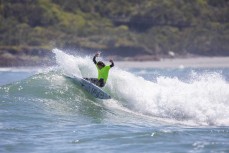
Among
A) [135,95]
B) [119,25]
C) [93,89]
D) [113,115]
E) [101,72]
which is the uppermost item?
[119,25]

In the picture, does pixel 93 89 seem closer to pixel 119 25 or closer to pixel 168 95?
pixel 168 95

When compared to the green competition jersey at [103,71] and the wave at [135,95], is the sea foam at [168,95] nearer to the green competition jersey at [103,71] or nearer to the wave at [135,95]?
the wave at [135,95]

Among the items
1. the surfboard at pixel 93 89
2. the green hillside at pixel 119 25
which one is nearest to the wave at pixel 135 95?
the surfboard at pixel 93 89

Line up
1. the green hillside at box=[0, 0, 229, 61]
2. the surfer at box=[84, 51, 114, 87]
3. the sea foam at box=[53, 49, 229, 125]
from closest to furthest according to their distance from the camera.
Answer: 1. the sea foam at box=[53, 49, 229, 125]
2. the surfer at box=[84, 51, 114, 87]
3. the green hillside at box=[0, 0, 229, 61]

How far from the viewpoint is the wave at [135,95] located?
68.5ft

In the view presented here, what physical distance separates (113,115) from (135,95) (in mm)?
2922

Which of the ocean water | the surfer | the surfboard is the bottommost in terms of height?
the ocean water

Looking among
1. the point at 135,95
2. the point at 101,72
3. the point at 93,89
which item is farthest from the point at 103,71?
the point at 135,95

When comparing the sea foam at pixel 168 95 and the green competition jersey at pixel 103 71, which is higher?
the green competition jersey at pixel 103 71

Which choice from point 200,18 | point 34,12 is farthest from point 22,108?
point 200,18

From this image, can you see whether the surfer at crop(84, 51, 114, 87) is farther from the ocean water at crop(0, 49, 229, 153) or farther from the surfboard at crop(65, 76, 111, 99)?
the ocean water at crop(0, 49, 229, 153)

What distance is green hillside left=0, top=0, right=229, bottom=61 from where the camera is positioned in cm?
9744

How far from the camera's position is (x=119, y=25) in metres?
110

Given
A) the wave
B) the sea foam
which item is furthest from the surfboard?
the sea foam
